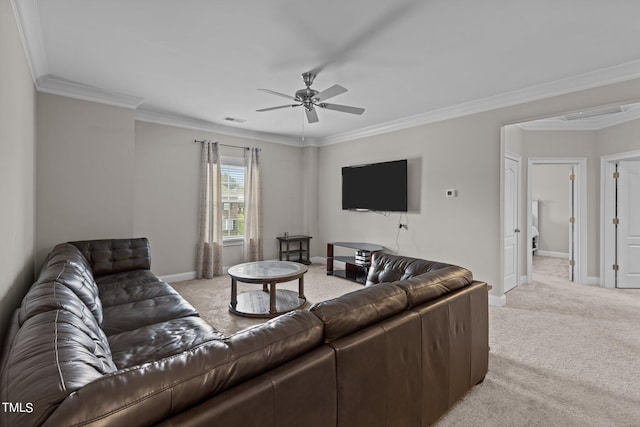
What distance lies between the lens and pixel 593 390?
2191mm

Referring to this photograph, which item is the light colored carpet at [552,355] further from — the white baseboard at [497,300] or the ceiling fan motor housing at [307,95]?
the ceiling fan motor housing at [307,95]

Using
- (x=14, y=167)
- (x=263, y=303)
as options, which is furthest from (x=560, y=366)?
(x=14, y=167)

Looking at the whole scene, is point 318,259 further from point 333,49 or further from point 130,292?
point 333,49

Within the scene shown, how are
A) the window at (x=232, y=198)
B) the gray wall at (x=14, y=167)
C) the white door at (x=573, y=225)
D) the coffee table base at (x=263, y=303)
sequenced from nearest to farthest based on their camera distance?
the gray wall at (x=14, y=167), the coffee table base at (x=263, y=303), the white door at (x=573, y=225), the window at (x=232, y=198)

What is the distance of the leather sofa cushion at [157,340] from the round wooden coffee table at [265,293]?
1191 mm

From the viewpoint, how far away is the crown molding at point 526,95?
9.99ft

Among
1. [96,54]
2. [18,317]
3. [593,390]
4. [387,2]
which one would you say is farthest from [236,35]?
[593,390]

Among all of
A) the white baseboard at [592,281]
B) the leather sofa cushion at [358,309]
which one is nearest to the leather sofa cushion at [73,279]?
the leather sofa cushion at [358,309]

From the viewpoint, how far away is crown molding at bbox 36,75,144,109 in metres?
3.42

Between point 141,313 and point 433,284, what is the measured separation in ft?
6.96

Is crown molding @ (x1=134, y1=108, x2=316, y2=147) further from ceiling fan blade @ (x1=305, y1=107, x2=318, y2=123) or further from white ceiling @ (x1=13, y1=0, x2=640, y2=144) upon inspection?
ceiling fan blade @ (x1=305, y1=107, x2=318, y2=123)

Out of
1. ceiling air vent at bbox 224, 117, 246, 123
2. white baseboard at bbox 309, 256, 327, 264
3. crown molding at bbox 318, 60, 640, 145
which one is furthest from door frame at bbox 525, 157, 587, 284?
ceiling air vent at bbox 224, 117, 246, 123

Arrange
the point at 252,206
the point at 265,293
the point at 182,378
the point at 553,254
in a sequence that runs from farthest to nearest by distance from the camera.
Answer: the point at 553,254, the point at 252,206, the point at 265,293, the point at 182,378

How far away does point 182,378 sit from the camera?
90 centimetres
